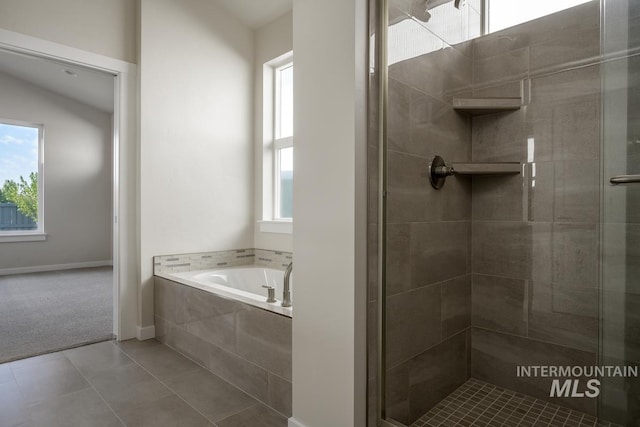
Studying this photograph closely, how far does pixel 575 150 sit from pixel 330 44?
1.26 meters

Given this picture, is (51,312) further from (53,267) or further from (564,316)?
(564,316)

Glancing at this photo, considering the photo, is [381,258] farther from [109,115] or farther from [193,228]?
[109,115]

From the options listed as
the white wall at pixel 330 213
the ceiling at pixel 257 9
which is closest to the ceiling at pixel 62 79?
the ceiling at pixel 257 9

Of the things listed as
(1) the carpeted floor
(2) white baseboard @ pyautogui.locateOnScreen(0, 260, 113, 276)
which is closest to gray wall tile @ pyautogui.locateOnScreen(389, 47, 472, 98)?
(1) the carpeted floor

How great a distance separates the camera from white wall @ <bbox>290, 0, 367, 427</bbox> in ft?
4.49

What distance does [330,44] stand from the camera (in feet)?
4.72

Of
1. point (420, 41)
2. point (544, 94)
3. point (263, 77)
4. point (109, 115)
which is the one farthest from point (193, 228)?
point (109, 115)

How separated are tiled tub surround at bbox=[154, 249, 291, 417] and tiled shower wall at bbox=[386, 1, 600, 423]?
57cm

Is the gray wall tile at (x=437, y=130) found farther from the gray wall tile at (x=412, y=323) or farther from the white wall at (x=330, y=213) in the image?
the gray wall tile at (x=412, y=323)

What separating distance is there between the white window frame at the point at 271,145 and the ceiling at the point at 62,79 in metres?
2.43

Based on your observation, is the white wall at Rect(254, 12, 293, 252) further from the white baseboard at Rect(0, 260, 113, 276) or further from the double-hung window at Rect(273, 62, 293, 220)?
the white baseboard at Rect(0, 260, 113, 276)

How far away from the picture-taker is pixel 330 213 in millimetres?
1441

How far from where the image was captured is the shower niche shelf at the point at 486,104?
1.87m

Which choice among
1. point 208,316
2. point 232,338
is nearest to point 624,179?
point 232,338
